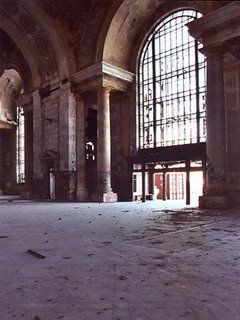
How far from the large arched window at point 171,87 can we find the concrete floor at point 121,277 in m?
10.0

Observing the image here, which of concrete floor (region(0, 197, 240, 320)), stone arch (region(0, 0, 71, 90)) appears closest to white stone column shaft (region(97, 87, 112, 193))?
stone arch (region(0, 0, 71, 90))

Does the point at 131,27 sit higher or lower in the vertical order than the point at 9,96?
higher

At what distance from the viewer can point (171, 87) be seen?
15539mm

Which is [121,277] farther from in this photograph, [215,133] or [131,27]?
[131,27]

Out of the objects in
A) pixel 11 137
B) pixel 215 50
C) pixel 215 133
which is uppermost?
pixel 215 50

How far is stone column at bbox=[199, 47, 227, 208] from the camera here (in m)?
10.7

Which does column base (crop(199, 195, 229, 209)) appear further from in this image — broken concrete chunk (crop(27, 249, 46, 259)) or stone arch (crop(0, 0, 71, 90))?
stone arch (crop(0, 0, 71, 90))

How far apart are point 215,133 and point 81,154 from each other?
8.48 m

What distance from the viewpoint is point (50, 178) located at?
1909 cm

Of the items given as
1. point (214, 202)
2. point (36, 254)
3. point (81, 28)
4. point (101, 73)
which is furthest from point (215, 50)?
point (36, 254)

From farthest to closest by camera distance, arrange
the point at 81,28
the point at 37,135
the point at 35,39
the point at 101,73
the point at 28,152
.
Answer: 1. the point at 28,152
2. the point at 37,135
3. the point at 35,39
4. the point at 81,28
5. the point at 101,73

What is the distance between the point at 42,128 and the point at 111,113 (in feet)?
14.8

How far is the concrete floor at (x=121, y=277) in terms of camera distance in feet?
7.37

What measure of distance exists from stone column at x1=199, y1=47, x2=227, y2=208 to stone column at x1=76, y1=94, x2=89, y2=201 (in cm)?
794
